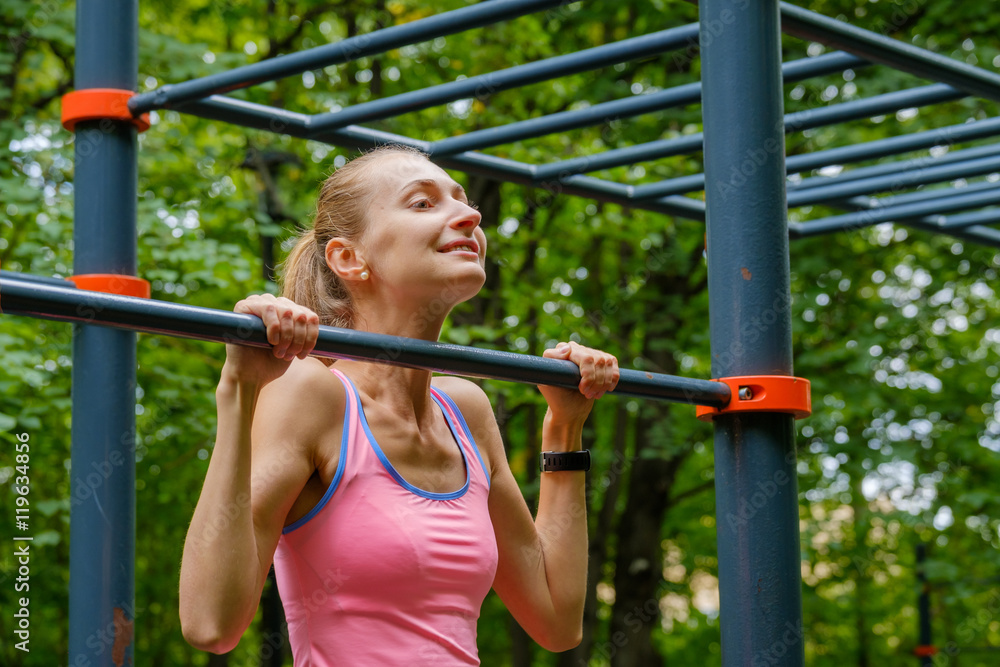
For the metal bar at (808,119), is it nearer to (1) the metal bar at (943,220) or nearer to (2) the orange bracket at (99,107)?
(1) the metal bar at (943,220)

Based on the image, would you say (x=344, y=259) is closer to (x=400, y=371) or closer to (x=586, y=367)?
(x=400, y=371)

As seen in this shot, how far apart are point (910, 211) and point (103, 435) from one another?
9.22ft

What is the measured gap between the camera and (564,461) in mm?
1940

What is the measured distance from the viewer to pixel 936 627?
14203mm

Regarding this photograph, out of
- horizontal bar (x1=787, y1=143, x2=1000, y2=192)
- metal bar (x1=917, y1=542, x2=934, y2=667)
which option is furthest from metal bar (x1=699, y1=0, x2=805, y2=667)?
metal bar (x1=917, y1=542, x2=934, y2=667)

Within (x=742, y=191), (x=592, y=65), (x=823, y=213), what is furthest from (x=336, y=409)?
(x=823, y=213)

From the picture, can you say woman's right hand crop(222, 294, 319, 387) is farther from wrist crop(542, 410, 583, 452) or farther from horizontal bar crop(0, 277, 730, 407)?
wrist crop(542, 410, 583, 452)

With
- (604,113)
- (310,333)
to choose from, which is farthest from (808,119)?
(310,333)

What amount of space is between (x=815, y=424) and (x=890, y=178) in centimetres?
359

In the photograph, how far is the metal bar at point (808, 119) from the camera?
2885 mm

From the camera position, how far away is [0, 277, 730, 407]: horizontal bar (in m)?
1.21

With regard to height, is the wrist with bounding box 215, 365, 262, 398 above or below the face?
below

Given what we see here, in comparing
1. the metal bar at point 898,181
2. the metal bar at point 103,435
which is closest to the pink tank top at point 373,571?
the metal bar at point 103,435

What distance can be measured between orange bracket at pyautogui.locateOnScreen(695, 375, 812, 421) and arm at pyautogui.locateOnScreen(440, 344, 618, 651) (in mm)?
241
